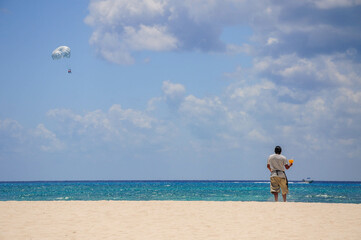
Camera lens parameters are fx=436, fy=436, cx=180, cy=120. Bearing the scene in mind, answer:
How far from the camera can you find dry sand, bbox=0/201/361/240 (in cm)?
816

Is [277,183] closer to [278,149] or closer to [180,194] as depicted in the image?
[278,149]

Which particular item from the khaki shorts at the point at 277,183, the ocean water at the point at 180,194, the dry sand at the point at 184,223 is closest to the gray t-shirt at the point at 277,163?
the khaki shorts at the point at 277,183

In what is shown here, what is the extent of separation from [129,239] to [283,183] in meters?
7.51

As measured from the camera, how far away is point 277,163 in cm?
1375

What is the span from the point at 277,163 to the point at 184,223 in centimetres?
514

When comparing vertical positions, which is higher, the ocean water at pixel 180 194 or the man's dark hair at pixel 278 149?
the man's dark hair at pixel 278 149

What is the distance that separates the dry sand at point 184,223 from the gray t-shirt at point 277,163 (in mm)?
1333

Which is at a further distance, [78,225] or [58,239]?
[78,225]

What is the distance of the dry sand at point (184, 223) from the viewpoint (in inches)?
321

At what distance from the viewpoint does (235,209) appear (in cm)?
1270

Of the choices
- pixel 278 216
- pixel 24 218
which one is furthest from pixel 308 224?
pixel 24 218

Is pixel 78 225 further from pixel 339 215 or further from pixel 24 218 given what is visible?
pixel 339 215

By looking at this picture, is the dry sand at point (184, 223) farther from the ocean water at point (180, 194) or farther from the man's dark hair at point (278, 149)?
the ocean water at point (180, 194)

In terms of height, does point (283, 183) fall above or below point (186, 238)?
above
